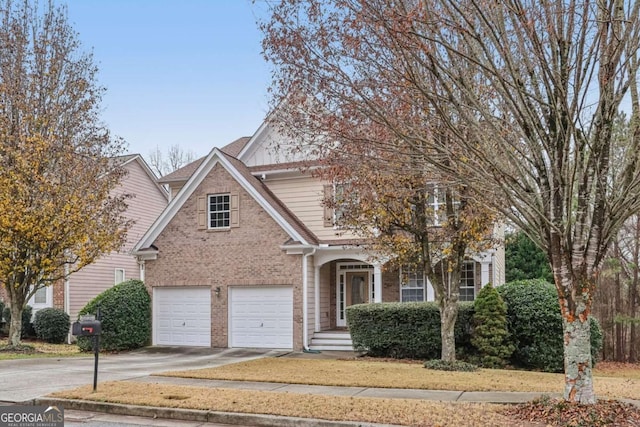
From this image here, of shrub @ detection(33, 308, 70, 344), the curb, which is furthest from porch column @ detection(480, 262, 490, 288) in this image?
shrub @ detection(33, 308, 70, 344)

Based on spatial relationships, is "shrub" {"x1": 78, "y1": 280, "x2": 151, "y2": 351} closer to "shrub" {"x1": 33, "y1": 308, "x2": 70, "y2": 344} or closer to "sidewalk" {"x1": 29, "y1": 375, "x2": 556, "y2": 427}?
"shrub" {"x1": 33, "y1": 308, "x2": 70, "y2": 344}

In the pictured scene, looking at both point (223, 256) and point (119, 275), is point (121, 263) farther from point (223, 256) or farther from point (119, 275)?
point (223, 256)

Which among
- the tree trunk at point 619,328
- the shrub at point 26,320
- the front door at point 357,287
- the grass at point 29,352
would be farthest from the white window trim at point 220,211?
the tree trunk at point 619,328

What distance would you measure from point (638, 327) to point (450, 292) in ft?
34.5

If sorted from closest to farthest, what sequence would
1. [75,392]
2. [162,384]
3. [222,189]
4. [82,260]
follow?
[75,392]
[162,384]
[82,260]
[222,189]

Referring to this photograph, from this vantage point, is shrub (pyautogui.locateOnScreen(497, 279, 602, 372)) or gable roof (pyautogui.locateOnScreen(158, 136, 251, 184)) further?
gable roof (pyautogui.locateOnScreen(158, 136, 251, 184))

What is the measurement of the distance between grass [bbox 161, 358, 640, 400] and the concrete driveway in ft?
4.73

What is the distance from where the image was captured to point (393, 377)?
12.2 m

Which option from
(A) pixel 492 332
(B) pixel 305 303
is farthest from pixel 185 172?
(A) pixel 492 332

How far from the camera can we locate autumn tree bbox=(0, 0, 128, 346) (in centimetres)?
1716

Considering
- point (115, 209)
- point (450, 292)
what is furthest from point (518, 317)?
point (115, 209)

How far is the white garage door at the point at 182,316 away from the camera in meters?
20.3

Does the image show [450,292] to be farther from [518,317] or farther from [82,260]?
A: [82,260]

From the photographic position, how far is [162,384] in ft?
35.8
